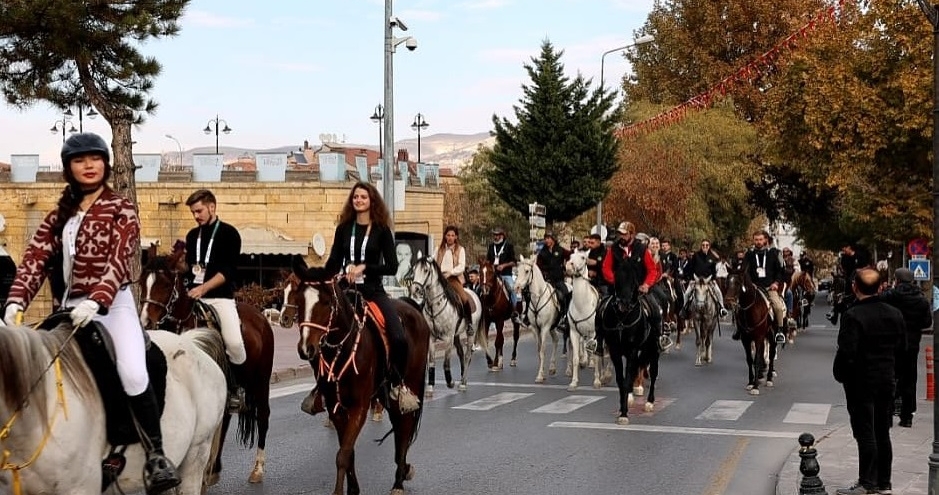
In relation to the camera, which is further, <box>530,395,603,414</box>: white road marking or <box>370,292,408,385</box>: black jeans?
<box>530,395,603,414</box>: white road marking

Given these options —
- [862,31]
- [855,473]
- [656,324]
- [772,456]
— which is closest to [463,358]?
[656,324]

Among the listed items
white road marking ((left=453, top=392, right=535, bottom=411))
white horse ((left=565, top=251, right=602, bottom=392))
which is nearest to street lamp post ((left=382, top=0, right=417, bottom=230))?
white horse ((left=565, top=251, right=602, bottom=392))

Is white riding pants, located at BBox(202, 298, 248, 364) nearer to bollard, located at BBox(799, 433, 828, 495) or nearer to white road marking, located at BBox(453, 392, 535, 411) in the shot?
bollard, located at BBox(799, 433, 828, 495)

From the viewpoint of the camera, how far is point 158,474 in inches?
249

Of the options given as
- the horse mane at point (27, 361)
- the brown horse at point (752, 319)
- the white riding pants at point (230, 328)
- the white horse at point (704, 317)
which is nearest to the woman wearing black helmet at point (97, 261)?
the horse mane at point (27, 361)

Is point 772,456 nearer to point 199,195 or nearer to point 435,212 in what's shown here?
point 199,195

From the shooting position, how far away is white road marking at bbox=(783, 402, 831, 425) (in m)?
15.1

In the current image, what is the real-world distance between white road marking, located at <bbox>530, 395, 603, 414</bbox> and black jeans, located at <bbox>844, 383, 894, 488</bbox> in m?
6.38

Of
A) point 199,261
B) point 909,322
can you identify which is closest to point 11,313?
point 199,261

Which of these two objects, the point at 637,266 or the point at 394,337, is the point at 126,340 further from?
the point at 637,266

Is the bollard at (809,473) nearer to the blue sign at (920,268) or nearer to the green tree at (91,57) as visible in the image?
the green tree at (91,57)

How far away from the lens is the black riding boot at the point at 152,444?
6233 mm

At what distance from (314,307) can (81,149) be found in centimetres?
315

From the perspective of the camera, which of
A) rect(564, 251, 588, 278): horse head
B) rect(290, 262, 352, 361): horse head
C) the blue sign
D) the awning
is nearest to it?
rect(290, 262, 352, 361): horse head
